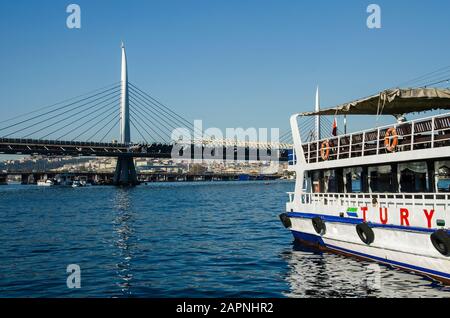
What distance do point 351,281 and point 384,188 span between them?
12.9 ft

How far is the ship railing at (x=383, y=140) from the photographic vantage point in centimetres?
1459

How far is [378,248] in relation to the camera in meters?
16.1

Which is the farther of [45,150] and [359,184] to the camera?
[45,150]

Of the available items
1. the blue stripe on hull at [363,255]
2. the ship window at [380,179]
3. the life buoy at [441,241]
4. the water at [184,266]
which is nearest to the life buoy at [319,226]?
the blue stripe on hull at [363,255]

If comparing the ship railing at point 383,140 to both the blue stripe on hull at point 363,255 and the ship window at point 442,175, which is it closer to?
the ship window at point 442,175

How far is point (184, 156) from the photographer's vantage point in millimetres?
112125

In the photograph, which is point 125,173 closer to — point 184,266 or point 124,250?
point 124,250

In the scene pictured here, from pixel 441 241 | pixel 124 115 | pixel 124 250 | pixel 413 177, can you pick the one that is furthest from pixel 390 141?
pixel 124 115

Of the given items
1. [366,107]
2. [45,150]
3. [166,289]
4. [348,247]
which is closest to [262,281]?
[166,289]

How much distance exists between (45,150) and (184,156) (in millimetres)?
28085

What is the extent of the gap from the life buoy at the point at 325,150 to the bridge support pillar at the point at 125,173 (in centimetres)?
9929
